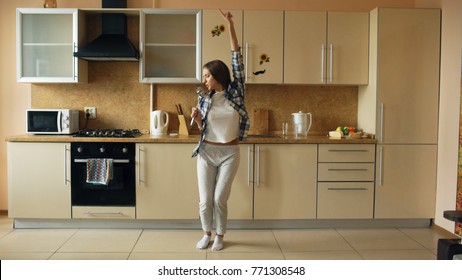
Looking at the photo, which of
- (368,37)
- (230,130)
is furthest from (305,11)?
(230,130)

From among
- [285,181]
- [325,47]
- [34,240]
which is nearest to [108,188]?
[34,240]

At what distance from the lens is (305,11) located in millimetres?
4059

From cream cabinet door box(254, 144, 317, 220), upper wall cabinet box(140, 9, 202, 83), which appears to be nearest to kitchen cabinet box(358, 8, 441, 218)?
cream cabinet door box(254, 144, 317, 220)

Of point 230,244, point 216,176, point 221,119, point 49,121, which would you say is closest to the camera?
point 221,119

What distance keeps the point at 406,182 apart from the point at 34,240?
3.00m

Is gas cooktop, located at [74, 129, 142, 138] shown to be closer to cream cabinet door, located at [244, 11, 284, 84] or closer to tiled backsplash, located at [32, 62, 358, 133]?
tiled backsplash, located at [32, 62, 358, 133]

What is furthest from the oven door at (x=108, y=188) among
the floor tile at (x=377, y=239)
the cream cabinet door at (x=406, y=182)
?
the cream cabinet door at (x=406, y=182)

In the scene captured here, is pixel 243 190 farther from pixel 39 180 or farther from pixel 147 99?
pixel 39 180

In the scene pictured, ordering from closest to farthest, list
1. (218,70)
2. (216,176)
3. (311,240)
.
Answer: (218,70) < (216,176) < (311,240)

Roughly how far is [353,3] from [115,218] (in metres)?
2.85

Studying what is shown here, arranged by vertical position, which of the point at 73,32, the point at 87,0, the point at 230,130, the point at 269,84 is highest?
the point at 87,0

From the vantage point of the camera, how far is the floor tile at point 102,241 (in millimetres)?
3359

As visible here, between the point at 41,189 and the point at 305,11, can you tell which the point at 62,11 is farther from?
the point at 305,11

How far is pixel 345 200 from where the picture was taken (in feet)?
12.8
